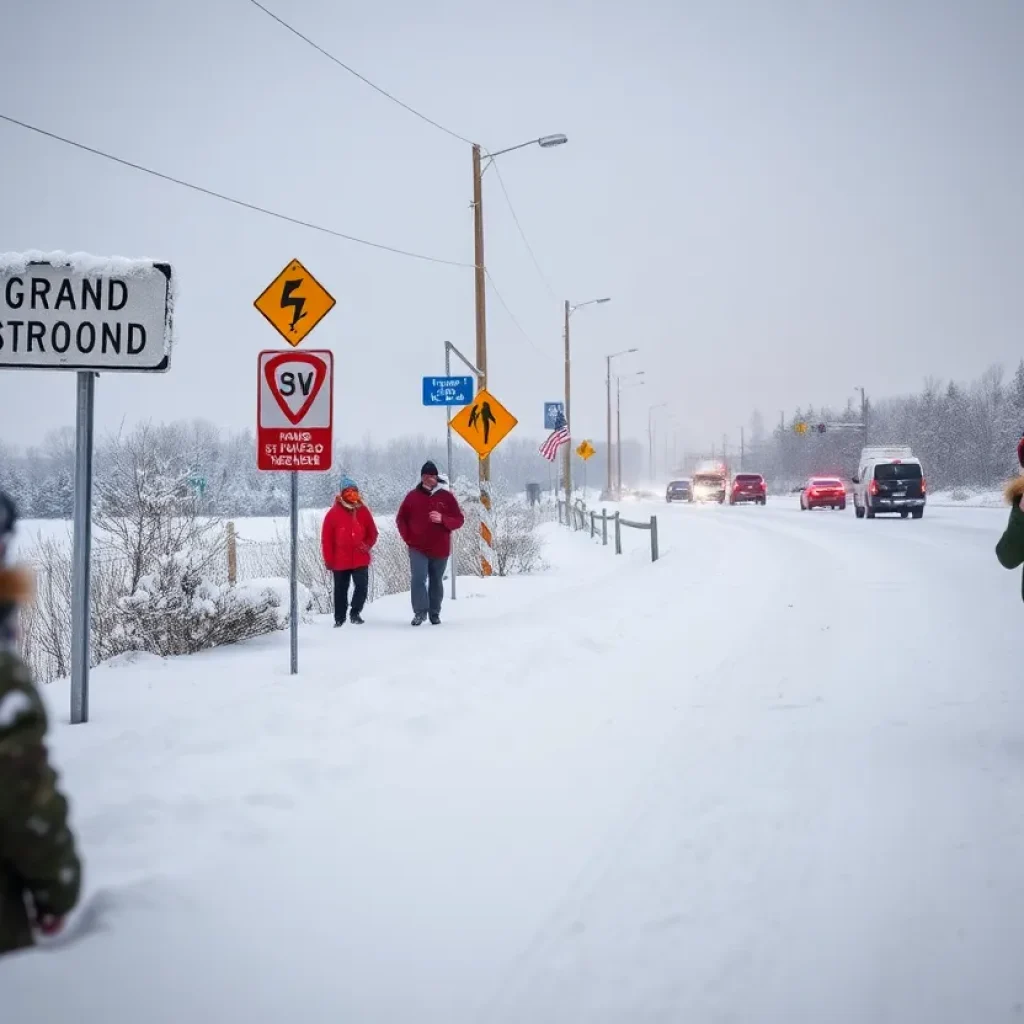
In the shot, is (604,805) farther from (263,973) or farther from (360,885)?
(263,973)

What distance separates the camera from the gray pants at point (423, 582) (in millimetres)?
10336

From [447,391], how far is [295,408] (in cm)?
552

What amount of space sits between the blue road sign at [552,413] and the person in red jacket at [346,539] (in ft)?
55.5

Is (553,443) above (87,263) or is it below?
above

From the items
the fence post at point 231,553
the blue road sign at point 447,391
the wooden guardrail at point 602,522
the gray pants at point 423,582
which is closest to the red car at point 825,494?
the wooden guardrail at point 602,522

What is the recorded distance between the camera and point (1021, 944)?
2848 millimetres

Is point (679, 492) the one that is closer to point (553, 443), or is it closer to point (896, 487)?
point (896, 487)

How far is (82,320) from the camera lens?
5457 millimetres

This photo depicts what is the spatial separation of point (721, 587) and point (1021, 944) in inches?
393

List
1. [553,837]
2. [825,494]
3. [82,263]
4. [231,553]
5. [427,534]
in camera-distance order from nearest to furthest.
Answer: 1. [553,837]
2. [82,263]
3. [427,534]
4. [231,553]
5. [825,494]

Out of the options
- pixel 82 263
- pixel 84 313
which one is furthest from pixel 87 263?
pixel 84 313

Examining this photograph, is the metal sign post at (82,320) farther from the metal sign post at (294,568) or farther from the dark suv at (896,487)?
the dark suv at (896,487)

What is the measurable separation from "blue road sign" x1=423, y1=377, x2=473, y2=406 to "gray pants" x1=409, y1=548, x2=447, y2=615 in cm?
296

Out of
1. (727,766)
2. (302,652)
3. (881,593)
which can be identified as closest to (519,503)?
(881,593)
